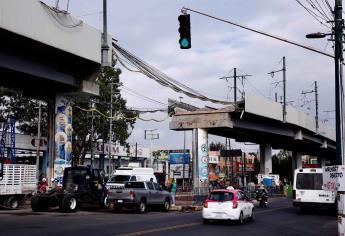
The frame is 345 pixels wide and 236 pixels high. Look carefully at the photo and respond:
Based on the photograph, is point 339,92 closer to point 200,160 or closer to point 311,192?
point 311,192

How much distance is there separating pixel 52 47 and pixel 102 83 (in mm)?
33190

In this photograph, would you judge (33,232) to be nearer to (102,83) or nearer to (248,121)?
(248,121)

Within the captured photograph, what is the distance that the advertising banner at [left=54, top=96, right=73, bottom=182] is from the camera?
3225cm

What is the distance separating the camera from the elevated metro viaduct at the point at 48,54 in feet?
81.4

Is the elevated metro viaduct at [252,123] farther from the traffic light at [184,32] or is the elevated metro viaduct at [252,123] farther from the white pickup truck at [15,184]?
the traffic light at [184,32]

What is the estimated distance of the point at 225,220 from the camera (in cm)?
2258

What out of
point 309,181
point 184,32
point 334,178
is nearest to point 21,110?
point 309,181

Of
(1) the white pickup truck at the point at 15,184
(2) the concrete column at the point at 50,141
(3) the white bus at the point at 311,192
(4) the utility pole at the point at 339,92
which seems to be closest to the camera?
(4) the utility pole at the point at 339,92

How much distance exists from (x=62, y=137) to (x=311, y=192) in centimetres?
1469

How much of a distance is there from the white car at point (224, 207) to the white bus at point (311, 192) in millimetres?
8078

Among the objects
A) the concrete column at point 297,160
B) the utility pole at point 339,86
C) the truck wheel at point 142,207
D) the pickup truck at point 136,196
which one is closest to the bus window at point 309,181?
the pickup truck at point 136,196

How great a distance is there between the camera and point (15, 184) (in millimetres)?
29406

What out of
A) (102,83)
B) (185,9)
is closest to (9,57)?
(185,9)

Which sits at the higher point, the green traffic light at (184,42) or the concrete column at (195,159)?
the green traffic light at (184,42)
